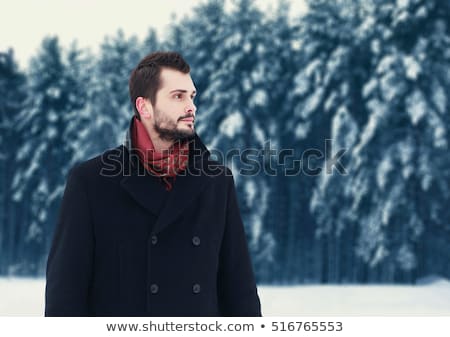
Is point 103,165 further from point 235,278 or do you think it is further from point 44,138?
point 44,138

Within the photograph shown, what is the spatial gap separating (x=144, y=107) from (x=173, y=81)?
0.24 m

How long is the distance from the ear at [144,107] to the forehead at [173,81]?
0.14 m

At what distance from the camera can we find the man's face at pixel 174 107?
10.6ft

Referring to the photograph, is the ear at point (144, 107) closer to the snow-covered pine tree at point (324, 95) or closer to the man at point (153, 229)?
the man at point (153, 229)

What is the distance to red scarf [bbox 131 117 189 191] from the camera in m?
3.35

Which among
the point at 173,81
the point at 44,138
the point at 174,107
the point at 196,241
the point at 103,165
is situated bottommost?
the point at 196,241

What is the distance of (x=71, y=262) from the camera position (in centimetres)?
314

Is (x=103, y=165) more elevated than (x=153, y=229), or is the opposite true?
(x=103, y=165)

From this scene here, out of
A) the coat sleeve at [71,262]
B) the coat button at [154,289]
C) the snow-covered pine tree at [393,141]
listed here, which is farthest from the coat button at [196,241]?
the snow-covered pine tree at [393,141]

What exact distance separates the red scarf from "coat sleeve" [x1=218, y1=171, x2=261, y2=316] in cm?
44

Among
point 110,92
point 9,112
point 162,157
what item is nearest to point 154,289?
point 162,157
